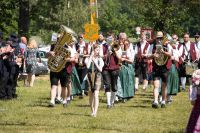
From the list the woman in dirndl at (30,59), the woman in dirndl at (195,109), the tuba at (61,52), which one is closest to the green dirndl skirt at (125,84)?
the tuba at (61,52)

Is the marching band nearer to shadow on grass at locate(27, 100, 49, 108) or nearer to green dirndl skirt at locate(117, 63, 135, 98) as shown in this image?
green dirndl skirt at locate(117, 63, 135, 98)

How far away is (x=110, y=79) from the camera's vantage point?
17.1 metres

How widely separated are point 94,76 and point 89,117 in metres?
1.00

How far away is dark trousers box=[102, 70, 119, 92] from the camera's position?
16.6m

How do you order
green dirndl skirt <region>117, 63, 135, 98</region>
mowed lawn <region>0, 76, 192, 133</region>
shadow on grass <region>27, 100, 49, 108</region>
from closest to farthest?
mowed lawn <region>0, 76, 192, 133</region> → shadow on grass <region>27, 100, 49, 108</region> → green dirndl skirt <region>117, 63, 135, 98</region>

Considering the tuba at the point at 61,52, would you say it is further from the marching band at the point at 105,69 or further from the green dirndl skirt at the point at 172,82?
the green dirndl skirt at the point at 172,82

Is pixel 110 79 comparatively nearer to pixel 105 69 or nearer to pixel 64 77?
pixel 105 69

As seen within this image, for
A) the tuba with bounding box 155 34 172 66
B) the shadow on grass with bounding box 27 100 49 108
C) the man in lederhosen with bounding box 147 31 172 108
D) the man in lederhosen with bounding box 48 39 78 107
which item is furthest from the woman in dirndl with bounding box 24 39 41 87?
the tuba with bounding box 155 34 172 66

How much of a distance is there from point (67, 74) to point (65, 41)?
0.98 metres

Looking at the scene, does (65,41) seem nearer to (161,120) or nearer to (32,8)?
(161,120)

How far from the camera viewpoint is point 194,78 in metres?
8.88

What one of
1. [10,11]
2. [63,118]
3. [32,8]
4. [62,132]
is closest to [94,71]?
[63,118]

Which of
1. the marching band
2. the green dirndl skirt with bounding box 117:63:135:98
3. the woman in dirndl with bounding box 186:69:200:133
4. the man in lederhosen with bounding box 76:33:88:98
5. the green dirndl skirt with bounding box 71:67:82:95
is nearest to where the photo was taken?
the woman in dirndl with bounding box 186:69:200:133

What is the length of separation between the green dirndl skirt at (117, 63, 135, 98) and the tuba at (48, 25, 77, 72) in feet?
8.88
